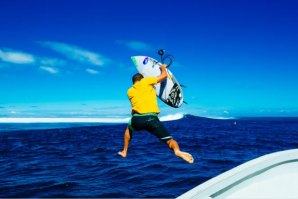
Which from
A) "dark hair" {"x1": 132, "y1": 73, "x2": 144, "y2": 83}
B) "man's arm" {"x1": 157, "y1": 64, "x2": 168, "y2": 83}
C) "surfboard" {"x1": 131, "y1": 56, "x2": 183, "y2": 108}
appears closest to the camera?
"man's arm" {"x1": 157, "y1": 64, "x2": 168, "y2": 83}

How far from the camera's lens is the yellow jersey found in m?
5.76

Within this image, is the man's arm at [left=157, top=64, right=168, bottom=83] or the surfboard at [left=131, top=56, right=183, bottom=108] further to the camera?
the surfboard at [left=131, top=56, right=183, bottom=108]

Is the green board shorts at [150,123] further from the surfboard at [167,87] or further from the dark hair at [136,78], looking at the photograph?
the surfboard at [167,87]

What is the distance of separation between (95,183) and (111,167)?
4.65 meters

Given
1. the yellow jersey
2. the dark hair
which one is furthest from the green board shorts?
the dark hair

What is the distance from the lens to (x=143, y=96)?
577 cm

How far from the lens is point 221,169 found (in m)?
19.8

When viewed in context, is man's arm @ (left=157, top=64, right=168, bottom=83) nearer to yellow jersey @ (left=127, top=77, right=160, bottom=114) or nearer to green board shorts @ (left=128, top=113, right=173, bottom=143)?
yellow jersey @ (left=127, top=77, right=160, bottom=114)

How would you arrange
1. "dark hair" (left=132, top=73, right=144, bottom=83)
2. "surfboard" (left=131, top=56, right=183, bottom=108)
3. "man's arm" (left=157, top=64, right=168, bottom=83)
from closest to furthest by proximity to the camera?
"man's arm" (left=157, top=64, right=168, bottom=83) < "dark hair" (left=132, top=73, right=144, bottom=83) < "surfboard" (left=131, top=56, right=183, bottom=108)

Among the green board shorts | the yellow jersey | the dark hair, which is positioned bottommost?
the green board shorts

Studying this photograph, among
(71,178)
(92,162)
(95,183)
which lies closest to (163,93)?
(95,183)

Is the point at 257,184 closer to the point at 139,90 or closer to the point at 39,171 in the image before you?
the point at 139,90

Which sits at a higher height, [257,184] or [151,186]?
[257,184]

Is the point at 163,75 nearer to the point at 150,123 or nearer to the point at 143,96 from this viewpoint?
the point at 143,96
